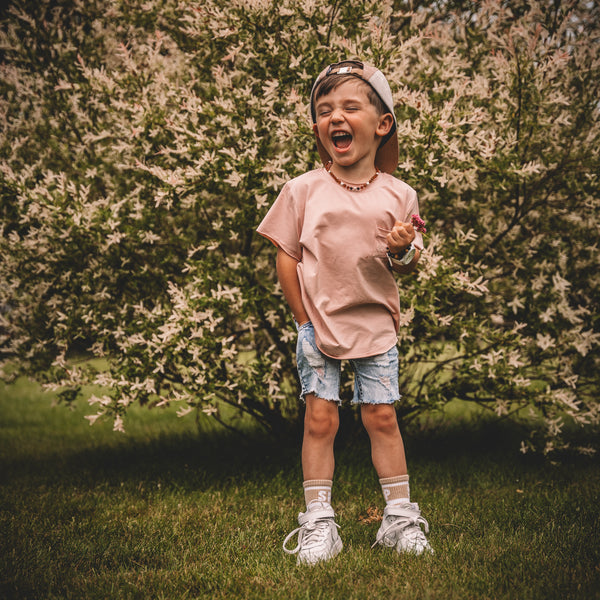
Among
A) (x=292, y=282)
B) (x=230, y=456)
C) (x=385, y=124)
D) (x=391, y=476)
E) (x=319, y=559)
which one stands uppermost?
(x=385, y=124)

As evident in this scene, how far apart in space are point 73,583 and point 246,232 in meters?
2.36

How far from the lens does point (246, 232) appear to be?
13.0 feet

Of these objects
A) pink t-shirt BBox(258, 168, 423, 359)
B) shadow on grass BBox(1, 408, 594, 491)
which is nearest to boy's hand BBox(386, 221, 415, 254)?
pink t-shirt BBox(258, 168, 423, 359)

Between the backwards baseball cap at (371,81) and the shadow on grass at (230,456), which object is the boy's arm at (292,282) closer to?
the backwards baseball cap at (371,81)

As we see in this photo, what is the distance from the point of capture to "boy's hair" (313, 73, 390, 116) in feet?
7.95

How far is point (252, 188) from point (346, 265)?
4.37ft

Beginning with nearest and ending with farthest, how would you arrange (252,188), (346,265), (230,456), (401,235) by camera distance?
(401,235)
(346,265)
(252,188)
(230,456)

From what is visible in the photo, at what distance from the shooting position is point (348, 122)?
2.40 metres

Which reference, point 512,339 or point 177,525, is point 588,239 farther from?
point 177,525

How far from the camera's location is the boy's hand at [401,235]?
2.24 m

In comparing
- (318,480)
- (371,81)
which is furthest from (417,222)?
(318,480)

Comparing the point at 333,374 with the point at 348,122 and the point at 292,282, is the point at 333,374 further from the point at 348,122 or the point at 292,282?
the point at 348,122

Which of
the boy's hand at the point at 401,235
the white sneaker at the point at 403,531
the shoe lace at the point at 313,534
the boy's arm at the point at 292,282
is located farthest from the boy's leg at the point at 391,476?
the boy's hand at the point at 401,235

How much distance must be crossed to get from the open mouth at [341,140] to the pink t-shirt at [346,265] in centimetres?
15
